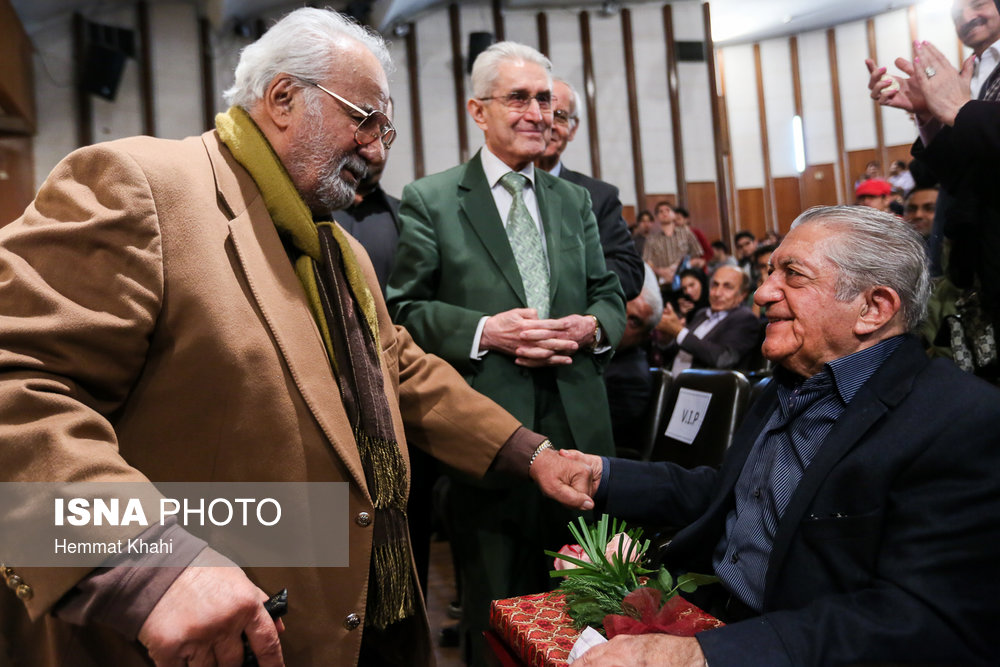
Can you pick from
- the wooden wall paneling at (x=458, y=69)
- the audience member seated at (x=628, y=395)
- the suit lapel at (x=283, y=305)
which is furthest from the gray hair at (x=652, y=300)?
the wooden wall paneling at (x=458, y=69)

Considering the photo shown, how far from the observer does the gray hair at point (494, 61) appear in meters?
2.30

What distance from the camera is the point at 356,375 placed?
1.46m

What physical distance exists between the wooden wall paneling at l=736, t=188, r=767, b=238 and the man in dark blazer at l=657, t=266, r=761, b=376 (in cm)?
970

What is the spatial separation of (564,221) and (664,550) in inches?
40.1

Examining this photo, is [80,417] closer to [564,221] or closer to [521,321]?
[521,321]

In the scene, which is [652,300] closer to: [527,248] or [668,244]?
[527,248]

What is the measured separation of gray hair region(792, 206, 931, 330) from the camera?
144 cm

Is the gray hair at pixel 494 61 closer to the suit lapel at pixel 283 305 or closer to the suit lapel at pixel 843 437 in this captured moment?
the suit lapel at pixel 283 305

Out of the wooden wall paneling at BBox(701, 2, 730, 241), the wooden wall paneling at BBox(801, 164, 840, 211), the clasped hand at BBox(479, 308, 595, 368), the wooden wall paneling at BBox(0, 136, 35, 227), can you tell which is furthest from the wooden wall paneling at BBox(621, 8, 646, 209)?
the clasped hand at BBox(479, 308, 595, 368)

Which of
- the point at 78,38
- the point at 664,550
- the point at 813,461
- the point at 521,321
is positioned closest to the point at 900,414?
the point at 813,461

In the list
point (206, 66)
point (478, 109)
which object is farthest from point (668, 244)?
point (478, 109)

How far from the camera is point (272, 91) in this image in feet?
4.99

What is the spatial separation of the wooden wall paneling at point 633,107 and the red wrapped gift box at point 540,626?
1033cm

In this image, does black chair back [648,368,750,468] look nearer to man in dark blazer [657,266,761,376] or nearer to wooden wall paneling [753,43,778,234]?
man in dark blazer [657,266,761,376]
